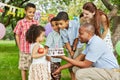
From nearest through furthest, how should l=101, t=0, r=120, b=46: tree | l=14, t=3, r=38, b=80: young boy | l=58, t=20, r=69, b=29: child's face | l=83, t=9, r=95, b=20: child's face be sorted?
l=83, t=9, r=95, b=20: child's face
l=58, t=20, r=69, b=29: child's face
l=14, t=3, r=38, b=80: young boy
l=101, t=0, r=120, b=46: tree

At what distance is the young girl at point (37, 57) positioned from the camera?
524cm

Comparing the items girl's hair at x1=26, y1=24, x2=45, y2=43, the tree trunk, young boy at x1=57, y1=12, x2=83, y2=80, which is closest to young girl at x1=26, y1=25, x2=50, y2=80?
girl's hair at x1=26, y1=24, x2=45, y2=43

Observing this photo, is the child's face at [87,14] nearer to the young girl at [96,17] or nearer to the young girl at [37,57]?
the young girl at [96,17]

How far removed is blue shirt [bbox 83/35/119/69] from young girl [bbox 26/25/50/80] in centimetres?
92

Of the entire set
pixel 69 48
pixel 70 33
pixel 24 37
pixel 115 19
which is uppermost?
pixel 70 33

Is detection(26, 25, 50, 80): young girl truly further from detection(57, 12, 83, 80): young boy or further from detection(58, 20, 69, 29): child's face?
detection(57, 12, 83, 80): young boy

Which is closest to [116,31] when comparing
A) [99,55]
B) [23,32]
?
[23,32]

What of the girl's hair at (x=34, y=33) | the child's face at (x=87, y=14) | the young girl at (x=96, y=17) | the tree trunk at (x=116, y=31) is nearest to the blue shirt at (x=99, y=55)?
the young girl at (x=96, y=17)

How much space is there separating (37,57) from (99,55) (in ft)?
3.51

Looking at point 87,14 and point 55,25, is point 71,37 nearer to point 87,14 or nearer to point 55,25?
point 55,25

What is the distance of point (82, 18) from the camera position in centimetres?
578

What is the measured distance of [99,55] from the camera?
14.8 feet

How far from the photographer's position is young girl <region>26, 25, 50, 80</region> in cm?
524

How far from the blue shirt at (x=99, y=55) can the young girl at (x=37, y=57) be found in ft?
3.01
